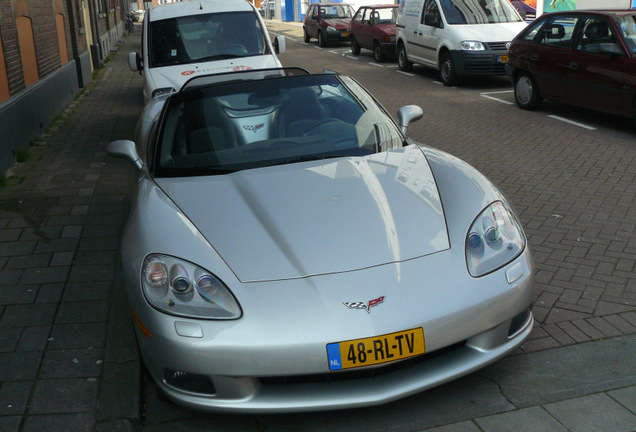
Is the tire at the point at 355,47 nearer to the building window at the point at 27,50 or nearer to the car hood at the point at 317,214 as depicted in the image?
the building window at the point at 27,50

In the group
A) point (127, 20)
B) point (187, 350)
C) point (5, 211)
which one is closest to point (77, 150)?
point (5, 211)

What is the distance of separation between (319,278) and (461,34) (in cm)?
1159

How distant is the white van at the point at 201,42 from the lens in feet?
30.1

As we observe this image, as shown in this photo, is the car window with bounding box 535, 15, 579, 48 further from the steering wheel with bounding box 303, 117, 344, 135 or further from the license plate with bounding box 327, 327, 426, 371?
the license plate with bounding box 327, 327, 426, 371

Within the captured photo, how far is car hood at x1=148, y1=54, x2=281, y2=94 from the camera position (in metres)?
8.84

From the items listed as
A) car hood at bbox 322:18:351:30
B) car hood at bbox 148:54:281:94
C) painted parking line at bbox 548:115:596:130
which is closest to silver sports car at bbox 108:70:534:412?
car hood at bbox 148:54:281:94

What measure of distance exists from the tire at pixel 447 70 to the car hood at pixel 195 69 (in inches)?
220

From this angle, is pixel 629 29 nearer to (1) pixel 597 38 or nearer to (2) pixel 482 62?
(1) pixel 597 38

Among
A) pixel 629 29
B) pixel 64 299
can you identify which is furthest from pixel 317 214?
pixel 629 29

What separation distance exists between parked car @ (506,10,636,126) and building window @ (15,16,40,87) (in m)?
7.46

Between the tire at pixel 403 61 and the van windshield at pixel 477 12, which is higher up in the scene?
the van windshield at pixel 477 12

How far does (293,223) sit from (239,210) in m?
0.33

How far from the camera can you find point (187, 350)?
2.92m

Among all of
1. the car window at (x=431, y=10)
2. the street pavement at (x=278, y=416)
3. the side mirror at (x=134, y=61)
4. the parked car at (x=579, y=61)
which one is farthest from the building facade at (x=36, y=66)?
the car window at (x=431, y=10)
